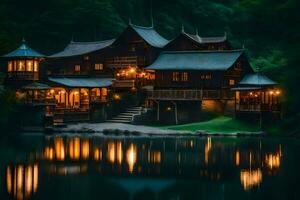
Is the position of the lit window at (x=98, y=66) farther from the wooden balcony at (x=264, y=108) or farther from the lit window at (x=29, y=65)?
the wooden balcony at (x=264, y=108)

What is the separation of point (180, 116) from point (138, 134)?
28.1 feet

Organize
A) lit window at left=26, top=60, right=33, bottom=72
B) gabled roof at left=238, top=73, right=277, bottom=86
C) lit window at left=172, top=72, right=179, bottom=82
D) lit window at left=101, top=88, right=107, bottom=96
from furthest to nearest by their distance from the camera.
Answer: lit window at left=101, top=88, right=107, bottom=96 < lit window at left=172, top=72, right=179, bottom=82 < lit window at left=26, top=60, right=33, bottom=72 < gabled roof at left=238, top=73, right=277, bottom=86

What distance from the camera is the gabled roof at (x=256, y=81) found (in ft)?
205

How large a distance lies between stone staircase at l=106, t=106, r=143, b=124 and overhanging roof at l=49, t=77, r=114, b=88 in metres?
4.40

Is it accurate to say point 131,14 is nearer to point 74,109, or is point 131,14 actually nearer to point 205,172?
point 74,109

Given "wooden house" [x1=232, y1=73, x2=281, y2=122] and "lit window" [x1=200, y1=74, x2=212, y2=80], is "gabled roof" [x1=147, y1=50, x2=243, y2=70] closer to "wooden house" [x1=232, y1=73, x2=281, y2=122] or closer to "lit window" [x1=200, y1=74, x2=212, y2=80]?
"lit window" [x1=200, y1=74, x2=212, y2=80]

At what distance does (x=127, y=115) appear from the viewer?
67.5 metres

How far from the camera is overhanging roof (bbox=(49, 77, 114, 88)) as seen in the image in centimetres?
6738

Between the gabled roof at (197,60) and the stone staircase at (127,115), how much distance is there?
16.2 ft

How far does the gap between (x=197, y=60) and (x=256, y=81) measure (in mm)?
7501

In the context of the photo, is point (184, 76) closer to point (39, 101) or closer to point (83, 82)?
point (83, 82)

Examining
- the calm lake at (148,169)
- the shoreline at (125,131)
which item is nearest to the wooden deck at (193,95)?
the shoreline at (125,131)

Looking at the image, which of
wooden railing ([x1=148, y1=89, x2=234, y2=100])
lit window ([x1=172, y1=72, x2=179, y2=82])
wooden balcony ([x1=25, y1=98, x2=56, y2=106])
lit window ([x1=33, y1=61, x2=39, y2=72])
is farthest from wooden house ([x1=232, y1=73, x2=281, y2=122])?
lit window ([x1=33, y1=61, x2=39, y2=72])

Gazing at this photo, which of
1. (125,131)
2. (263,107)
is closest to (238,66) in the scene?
(263,107)
